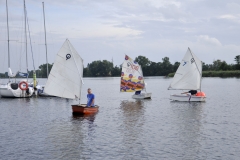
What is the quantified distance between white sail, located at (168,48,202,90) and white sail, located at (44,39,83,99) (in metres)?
19.6

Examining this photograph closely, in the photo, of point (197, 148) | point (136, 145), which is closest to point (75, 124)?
point (136, 145)

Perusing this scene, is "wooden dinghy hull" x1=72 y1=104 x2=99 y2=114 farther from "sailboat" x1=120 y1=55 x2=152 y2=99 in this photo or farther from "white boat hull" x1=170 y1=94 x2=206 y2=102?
"sailboat" x1=120 y1=55 x2=152 y2=99

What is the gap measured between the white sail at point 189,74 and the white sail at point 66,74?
64.2 ft

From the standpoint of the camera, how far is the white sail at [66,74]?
3794cm

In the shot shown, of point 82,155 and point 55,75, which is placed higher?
point 55,75

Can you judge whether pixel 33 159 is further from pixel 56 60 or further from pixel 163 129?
pixel 56 60

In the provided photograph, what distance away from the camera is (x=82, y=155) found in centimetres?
2170

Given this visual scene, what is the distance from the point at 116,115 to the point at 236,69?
15091 centimetres

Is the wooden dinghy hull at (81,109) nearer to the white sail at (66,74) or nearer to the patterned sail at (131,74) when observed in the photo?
the white sail at (66,74)

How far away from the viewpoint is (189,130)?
28.9m

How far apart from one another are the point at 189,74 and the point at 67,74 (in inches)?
824

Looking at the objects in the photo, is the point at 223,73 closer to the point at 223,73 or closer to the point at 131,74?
the point at 223,73

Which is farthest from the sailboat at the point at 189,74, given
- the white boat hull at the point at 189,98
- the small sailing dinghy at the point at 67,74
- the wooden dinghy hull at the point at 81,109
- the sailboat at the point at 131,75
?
the wooden dinghy hull at the point at 81,109

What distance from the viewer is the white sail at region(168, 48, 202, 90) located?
5338 centimetres
